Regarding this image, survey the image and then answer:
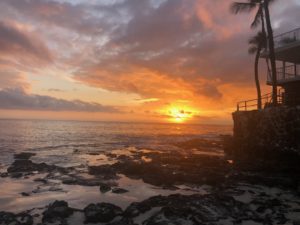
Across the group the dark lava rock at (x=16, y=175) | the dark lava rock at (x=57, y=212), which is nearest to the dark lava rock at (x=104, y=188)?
the dark lava rock at (x=57, y=212)

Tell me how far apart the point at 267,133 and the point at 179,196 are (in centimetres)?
1536

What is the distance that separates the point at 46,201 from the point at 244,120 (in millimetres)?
22518

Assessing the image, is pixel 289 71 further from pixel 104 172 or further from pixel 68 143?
pixel 68 143

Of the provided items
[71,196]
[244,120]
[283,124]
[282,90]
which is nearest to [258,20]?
[282,90]

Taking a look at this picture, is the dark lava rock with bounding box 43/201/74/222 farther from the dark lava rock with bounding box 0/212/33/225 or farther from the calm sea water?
the calm sea water

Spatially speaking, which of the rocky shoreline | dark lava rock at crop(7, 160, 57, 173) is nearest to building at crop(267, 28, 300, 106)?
the rocky shoreline

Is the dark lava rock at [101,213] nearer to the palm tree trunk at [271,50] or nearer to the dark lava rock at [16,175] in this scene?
the dark lava rock at [16,175]

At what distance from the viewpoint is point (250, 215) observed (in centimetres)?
1327

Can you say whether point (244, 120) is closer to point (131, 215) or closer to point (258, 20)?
point (258, 20)

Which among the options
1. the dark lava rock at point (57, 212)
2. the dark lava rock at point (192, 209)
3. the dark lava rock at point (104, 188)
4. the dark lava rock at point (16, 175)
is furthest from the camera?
the dark lava rock at point (16, 175)

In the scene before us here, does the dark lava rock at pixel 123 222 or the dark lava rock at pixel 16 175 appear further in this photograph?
the dark lava rock at pixel 16 175

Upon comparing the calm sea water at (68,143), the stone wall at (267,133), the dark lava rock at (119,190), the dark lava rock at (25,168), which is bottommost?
the dark lava rock at (119,190)

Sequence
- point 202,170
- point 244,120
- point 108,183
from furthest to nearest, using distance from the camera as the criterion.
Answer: point 244,120 < point 202,170 < point 108,183

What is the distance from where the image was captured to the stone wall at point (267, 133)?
2469 centimetres
